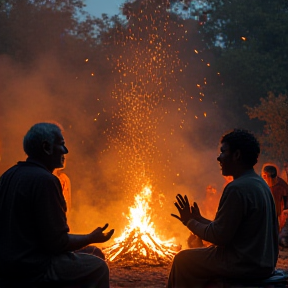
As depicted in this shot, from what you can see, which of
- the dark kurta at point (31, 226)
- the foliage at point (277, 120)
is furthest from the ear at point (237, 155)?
the foliage at point (277, 120)

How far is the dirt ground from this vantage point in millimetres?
7305

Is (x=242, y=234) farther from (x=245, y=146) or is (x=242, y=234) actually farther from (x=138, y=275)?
(x=138, y=275)

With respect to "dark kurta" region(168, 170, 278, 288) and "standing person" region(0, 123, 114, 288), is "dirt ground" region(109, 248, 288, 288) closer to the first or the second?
"dark kurta" region(168, 170, 278, 288)

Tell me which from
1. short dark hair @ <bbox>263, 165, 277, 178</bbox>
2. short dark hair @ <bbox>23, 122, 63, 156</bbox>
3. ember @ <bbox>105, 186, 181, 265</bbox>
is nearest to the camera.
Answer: short dark hair @ <bbox>23, 122, 63, 156</bbox>

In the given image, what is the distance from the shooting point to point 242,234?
14.6ft

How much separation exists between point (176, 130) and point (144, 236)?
13.7m

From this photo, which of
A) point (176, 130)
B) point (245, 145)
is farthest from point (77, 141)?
point (245, 145)

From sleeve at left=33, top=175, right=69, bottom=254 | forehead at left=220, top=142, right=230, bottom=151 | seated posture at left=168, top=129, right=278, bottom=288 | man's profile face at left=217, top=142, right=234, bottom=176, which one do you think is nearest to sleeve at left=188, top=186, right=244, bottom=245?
seated posture at left=168, top=129, right=278, bottom=288

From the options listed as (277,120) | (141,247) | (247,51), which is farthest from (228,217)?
(247,51)

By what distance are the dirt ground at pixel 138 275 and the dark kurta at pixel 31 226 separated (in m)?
3.37

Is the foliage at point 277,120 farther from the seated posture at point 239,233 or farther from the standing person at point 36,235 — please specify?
the standing person at point 36,235

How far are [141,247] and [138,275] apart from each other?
0.95 m

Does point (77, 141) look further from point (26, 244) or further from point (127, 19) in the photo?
point (26, 244)

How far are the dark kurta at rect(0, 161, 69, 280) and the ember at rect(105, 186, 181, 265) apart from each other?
475cm
